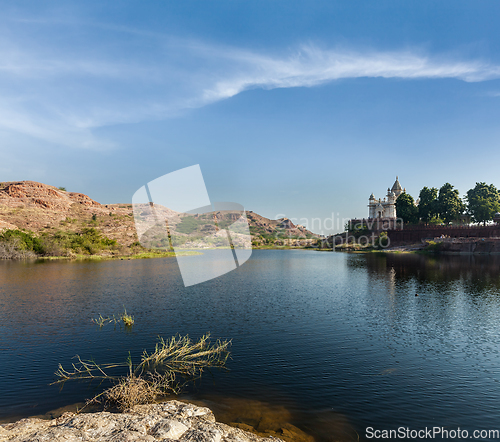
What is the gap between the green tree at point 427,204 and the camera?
433ft

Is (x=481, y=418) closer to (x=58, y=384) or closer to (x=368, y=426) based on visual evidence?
(x=368, y=426)

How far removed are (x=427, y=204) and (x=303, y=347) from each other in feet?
444

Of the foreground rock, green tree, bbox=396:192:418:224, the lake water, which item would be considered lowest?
the lake water

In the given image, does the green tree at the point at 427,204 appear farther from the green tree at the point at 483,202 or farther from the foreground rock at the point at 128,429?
the foreground rock at the point at 128,429

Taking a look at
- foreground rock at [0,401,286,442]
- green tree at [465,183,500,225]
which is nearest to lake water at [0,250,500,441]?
foreground rock at [0,401,286,442]

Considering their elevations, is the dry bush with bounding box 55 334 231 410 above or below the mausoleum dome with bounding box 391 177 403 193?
below

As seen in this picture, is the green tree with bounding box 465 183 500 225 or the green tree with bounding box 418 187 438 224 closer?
the green tree with bounding box 465 183 500 225

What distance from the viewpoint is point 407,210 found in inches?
5335

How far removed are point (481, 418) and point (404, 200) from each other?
141 meters

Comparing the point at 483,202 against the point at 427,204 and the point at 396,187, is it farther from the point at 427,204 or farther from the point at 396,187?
the point at 396,187

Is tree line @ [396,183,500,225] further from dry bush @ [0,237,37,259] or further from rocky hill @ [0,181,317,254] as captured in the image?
dry bush @ [0,237,37,259]

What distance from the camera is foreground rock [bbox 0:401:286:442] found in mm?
9453

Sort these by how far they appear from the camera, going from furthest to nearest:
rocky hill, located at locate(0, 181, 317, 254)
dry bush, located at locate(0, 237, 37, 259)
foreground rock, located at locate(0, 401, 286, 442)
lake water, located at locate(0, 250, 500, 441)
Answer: rocky hill, located at locate(0, 181, 317, 254) → dry bush, located at locate(0, 237, 37, 259) → lake water, located at locate(0, 250, 500, 441) → foreground rock, located at locate(0, 401, 286, 442)

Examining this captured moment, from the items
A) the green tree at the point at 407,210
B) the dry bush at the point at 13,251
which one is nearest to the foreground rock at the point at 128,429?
the dry bush at the point at 13,251
